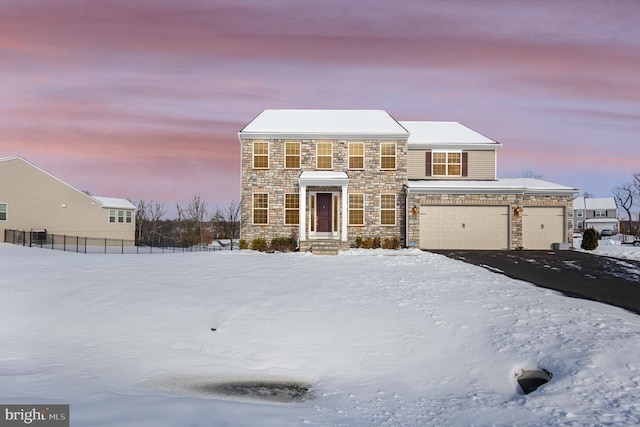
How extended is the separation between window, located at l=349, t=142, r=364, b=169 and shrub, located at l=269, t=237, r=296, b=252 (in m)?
5.32

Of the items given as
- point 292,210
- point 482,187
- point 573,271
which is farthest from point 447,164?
point 573,271

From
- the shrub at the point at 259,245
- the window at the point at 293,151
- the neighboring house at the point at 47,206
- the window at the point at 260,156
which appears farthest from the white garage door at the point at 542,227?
the neighboring house at the point at 47,206

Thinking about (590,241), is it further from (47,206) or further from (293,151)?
A: (47,206)

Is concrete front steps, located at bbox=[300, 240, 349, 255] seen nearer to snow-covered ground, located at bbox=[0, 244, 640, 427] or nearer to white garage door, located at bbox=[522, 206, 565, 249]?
snow-covered ground, located at bbox=[0, 244, 640, 427]

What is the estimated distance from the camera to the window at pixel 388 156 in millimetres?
23922

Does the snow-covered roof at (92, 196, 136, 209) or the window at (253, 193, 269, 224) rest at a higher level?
the snow-covered roof at (92, 196, 136, 209)

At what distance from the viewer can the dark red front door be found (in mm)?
23453

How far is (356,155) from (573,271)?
39.6 feet

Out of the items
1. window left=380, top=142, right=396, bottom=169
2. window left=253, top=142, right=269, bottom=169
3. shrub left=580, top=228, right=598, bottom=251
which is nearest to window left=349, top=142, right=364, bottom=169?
window left=380, top=142, right=396, bottom=169

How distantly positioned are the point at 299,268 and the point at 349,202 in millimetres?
8439

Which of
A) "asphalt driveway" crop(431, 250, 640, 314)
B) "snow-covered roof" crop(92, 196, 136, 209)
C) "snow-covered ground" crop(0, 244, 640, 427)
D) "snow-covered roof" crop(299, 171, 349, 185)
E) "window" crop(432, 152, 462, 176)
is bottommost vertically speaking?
"snow-covered ground" crop(0, 244, 640, 427)

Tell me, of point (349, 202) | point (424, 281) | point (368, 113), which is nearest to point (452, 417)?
point (424, 281)

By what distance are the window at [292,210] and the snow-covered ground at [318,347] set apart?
8.27 m

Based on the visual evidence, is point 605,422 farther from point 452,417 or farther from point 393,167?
point 393,167
